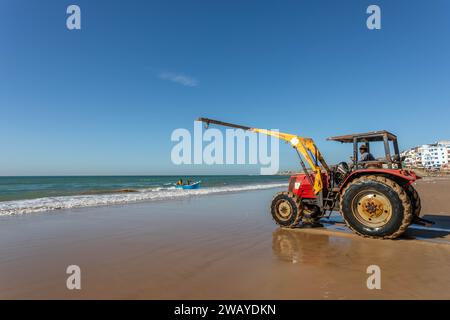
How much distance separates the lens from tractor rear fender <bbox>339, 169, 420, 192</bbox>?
18.9ft

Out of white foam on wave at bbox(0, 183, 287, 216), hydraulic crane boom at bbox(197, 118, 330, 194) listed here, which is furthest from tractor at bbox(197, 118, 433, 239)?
white foam on wave at bbox(0, 183, 287, 216)

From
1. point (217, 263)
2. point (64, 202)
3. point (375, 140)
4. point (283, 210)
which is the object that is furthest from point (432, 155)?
point (217, 263)

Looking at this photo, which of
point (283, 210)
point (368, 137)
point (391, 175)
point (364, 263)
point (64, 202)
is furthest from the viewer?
point (64, 202)

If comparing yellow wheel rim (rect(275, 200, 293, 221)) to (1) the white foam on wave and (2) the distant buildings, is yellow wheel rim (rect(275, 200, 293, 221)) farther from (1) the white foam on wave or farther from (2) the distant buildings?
(2) the distant buildings

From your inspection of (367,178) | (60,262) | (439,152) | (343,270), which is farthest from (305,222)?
(439,152)

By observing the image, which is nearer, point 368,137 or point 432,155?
point 368,137

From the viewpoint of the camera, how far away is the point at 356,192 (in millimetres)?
5891

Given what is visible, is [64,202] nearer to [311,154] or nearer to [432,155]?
[311,154]

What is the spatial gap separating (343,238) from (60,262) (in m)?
5.80

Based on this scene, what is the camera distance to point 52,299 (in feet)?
10.5

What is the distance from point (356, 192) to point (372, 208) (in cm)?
47

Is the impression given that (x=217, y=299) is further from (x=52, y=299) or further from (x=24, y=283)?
(x=24, y=283)

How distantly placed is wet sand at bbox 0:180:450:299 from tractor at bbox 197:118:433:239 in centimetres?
41
